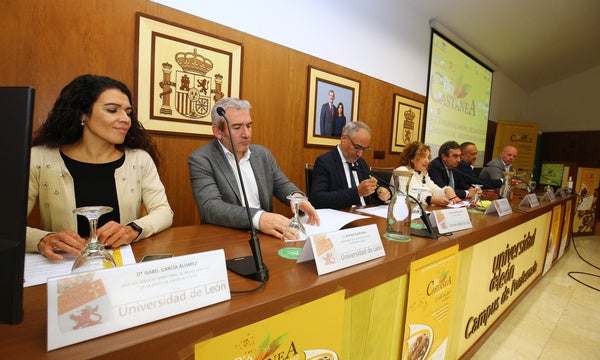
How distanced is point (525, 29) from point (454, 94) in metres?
1.50

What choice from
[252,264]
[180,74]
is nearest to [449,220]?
[252,264]

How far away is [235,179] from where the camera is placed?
160 cm

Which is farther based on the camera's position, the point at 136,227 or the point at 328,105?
the point at 328,105

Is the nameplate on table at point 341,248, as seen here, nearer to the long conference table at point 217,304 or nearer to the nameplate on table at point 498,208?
the long conference table at point 217,304

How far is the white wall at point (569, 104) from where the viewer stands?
7.00 meters

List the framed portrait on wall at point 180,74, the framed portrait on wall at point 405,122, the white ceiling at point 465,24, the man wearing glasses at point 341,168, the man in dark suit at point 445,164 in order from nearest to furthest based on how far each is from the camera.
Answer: the framed portrait on wall at point 180,74 → the man wearing glasses at point 341,168 → the white ceiling at point 465,24 → the man in dark suit at point 445,164 → the framed portrait on wall at point 405,122

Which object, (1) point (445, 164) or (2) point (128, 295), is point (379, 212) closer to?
(2) point (128, 295)

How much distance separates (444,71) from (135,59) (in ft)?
14.4

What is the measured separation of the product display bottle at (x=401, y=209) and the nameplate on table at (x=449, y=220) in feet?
0.57

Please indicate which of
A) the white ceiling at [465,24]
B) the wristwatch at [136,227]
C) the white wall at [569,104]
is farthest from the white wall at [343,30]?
the white wall at [569,104]

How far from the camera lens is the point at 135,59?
186 centimetres

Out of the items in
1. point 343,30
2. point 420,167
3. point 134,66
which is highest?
point 343,30

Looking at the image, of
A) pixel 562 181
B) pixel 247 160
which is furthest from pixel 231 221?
pixel 562 181

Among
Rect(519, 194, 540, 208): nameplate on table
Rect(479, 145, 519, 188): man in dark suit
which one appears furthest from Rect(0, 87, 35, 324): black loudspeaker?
Rect(479, 145, 519, 188): man in dark suit
